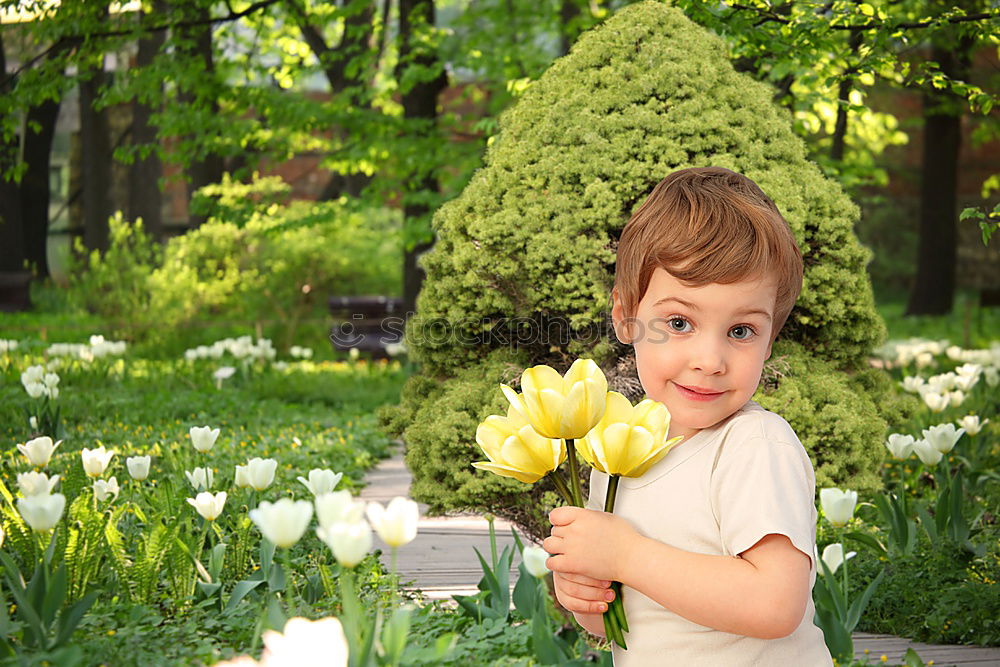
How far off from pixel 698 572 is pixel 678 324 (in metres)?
0.42

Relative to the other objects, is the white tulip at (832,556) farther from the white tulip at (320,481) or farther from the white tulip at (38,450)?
the white tulip at (38,450)

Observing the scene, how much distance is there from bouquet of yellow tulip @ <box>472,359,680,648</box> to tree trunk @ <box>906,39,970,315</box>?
15.1 metres

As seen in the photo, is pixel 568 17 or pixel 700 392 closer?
pixel 700 392

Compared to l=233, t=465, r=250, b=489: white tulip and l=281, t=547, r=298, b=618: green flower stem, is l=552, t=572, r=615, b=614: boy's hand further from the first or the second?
l=233, t=465, r=250, b=489: white tulip

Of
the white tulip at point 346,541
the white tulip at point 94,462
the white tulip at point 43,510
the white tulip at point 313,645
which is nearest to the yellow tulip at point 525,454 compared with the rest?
the white tulip at point 346,541

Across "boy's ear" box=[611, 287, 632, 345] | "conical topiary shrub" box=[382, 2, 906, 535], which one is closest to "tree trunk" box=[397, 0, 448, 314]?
"conical topiary shrub" box=[382, 2, 906, 535]

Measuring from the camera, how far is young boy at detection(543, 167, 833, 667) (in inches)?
60.6

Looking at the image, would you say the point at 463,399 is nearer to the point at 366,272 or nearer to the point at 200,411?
the point at 200,411

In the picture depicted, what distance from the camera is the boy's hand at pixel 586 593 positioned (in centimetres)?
162

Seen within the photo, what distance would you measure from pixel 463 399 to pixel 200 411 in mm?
4811

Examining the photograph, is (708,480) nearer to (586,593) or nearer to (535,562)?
(586,593)

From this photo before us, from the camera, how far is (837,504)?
9.19 feet

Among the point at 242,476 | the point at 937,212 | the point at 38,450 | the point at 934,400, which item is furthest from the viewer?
the point at 937,212

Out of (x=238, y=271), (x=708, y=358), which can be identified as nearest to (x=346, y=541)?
(x=708, y=358)
